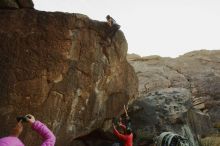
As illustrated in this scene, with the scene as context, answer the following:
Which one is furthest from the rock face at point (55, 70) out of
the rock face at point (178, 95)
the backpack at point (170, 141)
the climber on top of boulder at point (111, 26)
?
the backpack at point (170, 141)

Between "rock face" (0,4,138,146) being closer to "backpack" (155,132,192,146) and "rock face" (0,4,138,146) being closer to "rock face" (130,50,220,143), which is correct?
"rock face" (130,50,220,143)

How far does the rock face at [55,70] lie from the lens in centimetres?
961

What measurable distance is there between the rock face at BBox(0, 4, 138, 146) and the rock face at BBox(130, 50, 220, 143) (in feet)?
11.9

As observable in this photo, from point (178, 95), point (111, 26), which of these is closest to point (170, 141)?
point (111, 26)

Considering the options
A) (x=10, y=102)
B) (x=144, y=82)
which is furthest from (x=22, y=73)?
(x=144, y=82)

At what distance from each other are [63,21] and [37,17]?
0.86 meters

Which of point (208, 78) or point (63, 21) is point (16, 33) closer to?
point (63, 21)

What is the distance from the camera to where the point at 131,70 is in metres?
14.2

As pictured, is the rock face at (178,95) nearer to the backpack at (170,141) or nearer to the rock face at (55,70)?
the rock face at (55,70)

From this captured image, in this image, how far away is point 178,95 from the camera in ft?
53.6

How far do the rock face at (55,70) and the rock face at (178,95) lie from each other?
3.63 meters

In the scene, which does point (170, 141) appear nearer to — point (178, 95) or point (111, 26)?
point (111, 26)

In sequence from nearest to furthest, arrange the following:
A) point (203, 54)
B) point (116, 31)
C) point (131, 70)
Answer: point (116, 31) < point (131, 70) < point (203, 54)

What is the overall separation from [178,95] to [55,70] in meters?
8.16
